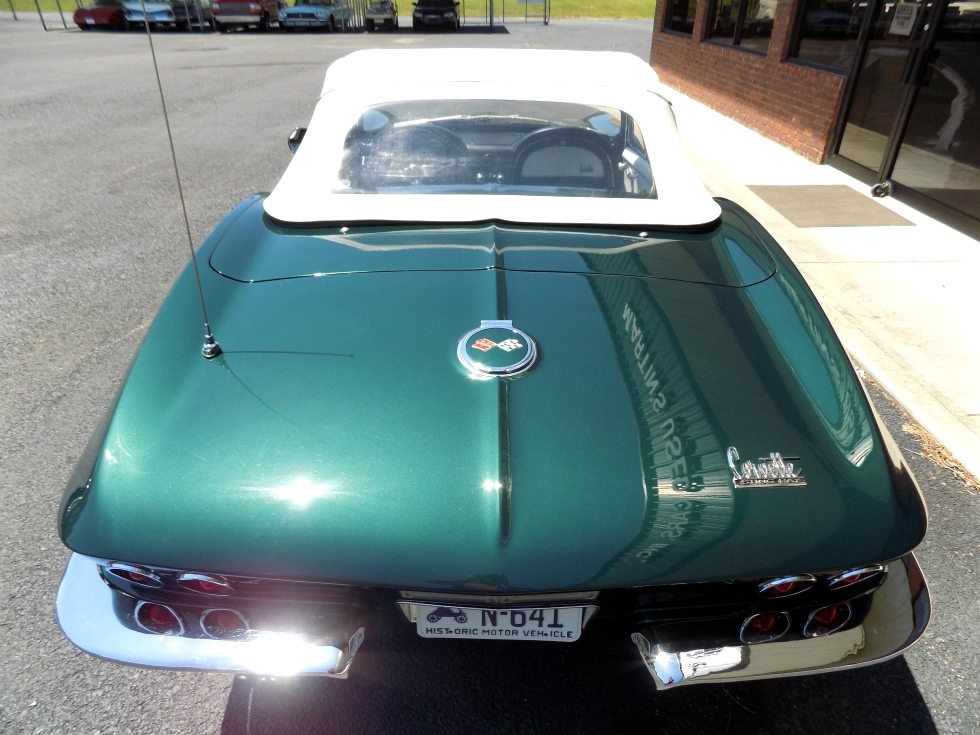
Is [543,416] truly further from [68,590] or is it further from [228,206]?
[228,206]

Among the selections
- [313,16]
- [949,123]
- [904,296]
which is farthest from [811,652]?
[313,16]

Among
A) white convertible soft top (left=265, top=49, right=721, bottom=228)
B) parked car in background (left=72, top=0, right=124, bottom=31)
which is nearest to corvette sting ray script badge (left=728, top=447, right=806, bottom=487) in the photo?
white convertible soft top (left=265, top=49, right=721, bottom=228)

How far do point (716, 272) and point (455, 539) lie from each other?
132cm

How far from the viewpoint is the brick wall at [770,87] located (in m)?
7.82

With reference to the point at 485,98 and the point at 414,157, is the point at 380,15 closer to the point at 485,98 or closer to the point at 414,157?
the point at 485,98

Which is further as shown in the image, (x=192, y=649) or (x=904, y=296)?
(x=904, y=296)

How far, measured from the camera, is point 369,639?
1691 mm

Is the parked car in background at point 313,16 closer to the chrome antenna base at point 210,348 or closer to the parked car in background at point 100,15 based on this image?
the parked car in background at point 100,15

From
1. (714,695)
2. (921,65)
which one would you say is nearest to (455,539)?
(714,695)

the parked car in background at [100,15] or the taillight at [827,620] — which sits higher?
the taillight at [827,620]

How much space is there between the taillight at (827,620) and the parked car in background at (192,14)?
100 ft

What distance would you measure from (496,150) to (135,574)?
2.02 m

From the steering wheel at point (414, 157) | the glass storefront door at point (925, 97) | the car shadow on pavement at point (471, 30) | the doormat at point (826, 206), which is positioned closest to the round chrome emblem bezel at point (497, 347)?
the steering wheel at point (414, 157)

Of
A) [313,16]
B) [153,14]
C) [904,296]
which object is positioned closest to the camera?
[904,296]
